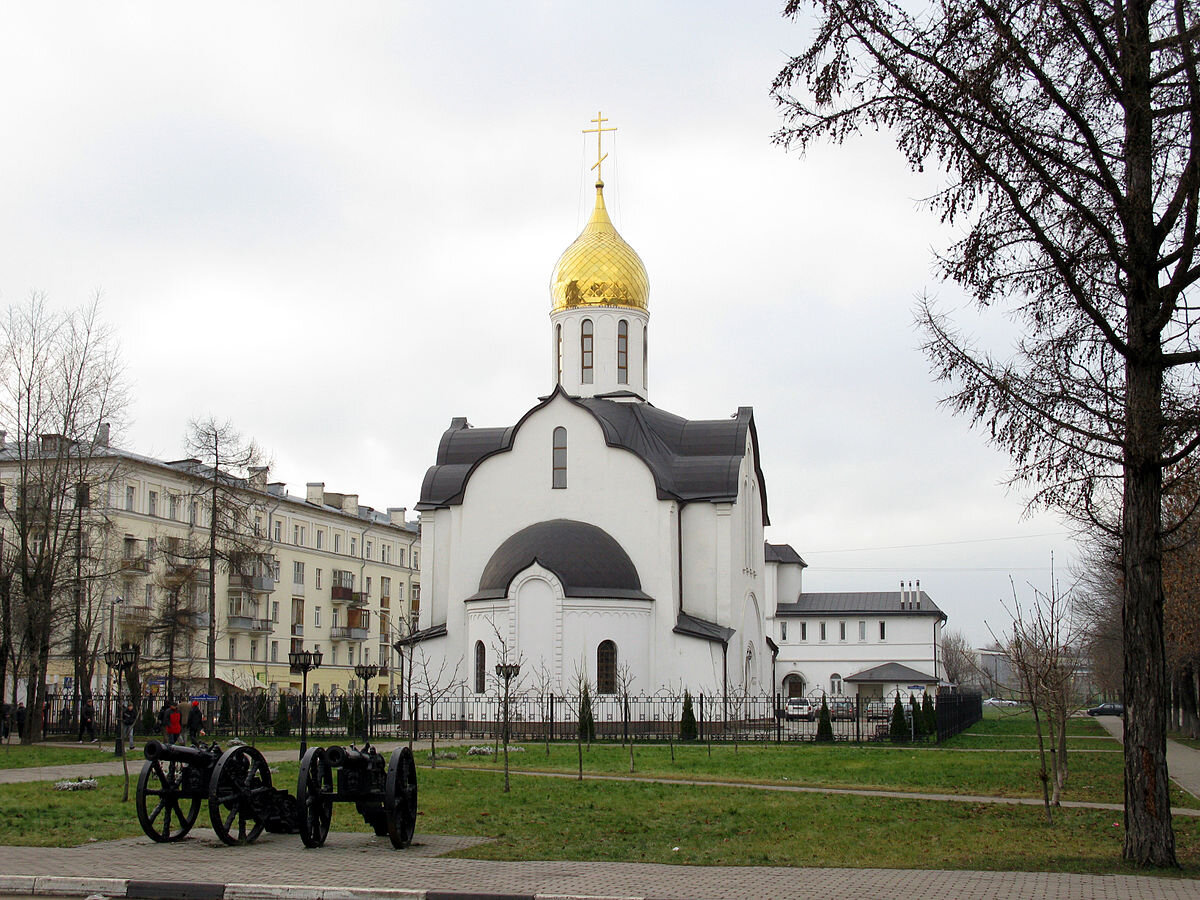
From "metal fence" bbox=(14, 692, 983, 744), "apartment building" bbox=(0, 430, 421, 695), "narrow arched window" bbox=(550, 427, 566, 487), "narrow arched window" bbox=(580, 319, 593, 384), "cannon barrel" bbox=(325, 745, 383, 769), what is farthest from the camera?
"narrow arched window" bbox=(580, 319, 593, 384)

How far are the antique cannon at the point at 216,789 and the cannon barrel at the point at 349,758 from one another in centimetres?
60

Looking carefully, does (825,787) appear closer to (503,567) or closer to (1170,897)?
(1170,897)

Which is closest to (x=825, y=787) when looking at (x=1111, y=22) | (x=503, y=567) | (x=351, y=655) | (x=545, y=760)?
(x=545, y=760)

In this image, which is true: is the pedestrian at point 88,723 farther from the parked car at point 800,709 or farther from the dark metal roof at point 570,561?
the parked car at point 800,709

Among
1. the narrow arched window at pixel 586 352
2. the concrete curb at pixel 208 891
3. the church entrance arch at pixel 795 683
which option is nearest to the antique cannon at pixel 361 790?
the concrete curb at pixel 208 891

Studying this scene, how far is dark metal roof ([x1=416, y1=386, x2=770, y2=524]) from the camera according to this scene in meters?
39.0

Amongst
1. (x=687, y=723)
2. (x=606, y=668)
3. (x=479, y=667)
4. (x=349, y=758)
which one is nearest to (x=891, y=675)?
(x=606, y=668)

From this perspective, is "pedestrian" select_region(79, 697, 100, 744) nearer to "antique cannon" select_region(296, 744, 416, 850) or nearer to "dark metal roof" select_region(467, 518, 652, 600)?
"dark metal roof" select_region(467, 518, 652, 600)

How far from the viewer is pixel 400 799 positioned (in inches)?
469

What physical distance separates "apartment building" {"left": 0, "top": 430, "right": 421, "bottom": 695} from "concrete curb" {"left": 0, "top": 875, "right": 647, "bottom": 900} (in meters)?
21.9

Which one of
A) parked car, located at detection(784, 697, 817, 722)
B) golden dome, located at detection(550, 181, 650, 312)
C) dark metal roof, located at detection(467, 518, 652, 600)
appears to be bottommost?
parked car, located at detection(784, 697, 817, 722)

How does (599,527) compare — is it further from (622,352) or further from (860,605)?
(860,605)

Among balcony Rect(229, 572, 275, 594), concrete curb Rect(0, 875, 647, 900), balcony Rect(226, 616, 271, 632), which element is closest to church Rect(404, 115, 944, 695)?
balcony Rect(229, 572, 275, 594)

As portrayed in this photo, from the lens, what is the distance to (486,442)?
142 feet
